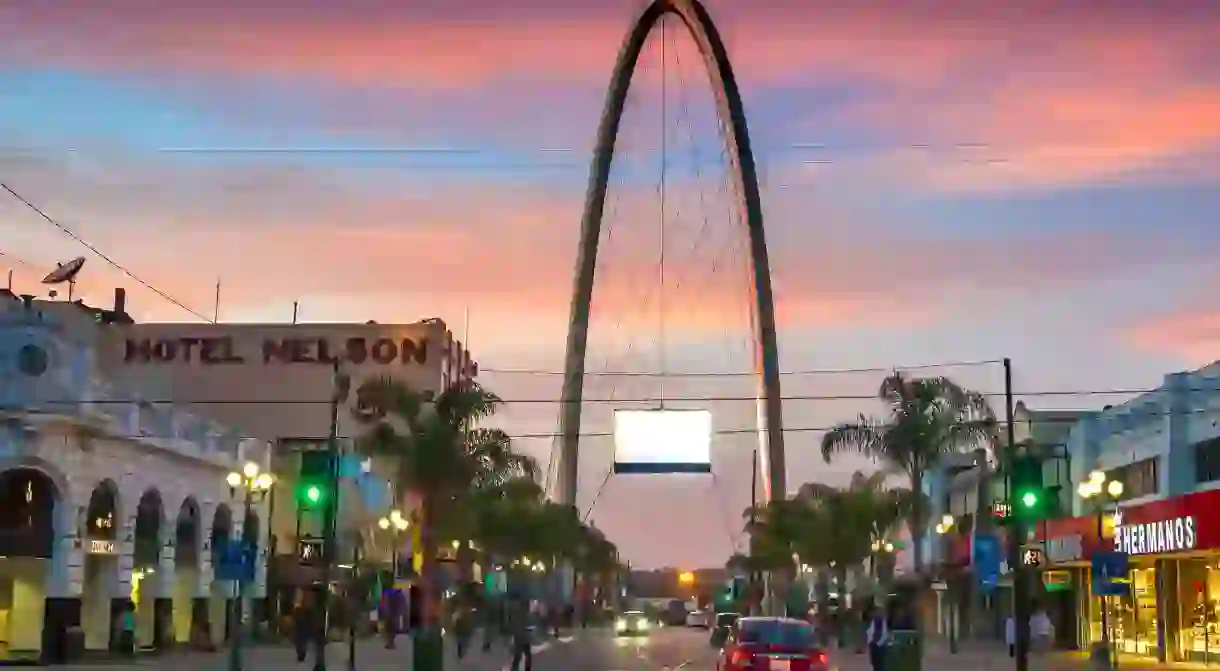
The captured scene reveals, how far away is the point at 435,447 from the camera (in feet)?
190

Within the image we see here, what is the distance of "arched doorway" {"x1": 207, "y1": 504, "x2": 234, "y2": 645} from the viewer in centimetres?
6756

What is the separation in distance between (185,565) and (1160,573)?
36628 millimetres

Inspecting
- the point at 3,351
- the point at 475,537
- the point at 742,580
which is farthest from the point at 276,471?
the point at 742,580

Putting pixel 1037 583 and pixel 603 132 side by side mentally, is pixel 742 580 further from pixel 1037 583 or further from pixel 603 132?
pixel 1037 583

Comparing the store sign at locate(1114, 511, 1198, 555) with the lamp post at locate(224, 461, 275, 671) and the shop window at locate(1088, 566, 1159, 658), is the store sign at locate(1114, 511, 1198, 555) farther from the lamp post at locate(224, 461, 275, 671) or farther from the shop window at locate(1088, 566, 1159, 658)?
the lamp post at locate(224, 461, 275, 671)

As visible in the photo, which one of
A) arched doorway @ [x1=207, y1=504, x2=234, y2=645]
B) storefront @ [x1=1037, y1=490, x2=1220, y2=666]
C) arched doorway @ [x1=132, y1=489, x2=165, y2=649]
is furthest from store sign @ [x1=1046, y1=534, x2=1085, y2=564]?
arched doorway @ [x1=132, y1=489, x2=165, y2=649]

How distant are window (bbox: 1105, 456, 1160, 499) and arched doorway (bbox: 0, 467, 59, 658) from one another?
38.0 m

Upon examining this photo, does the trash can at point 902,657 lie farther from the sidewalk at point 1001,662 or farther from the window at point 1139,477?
the window at point 1139,477

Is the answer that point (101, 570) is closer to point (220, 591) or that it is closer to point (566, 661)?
point (220, 591)

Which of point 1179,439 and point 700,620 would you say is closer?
point 1179,439

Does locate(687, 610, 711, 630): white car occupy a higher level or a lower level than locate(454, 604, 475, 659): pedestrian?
lower

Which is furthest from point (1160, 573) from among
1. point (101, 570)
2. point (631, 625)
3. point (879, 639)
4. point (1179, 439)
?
point (631, 625)

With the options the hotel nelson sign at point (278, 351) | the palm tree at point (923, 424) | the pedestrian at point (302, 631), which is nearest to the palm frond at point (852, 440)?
the palm tree at point (923, 424)

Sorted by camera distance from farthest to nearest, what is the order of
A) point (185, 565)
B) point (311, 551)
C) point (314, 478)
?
point (311, 551), point (185, 565), point (314, 478)
